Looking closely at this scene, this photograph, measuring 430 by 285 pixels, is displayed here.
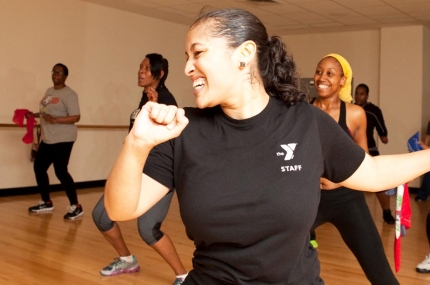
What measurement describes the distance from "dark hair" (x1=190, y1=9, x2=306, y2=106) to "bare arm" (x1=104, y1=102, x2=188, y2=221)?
0.98 feet

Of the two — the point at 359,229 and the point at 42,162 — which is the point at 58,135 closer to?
the point at 42,162

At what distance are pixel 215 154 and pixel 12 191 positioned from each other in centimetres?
672

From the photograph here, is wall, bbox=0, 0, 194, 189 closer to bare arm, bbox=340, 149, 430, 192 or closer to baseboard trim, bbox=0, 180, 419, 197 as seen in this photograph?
baseboard trim, bbox=0, 180, 419, 197

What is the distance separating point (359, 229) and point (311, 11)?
20.3 ft

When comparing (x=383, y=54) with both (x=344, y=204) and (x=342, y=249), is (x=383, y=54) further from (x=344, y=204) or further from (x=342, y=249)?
(x=344, y=204)

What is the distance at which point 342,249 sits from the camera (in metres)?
5.16

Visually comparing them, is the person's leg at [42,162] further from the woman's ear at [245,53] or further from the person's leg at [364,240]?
the woman's ear at [245,53]

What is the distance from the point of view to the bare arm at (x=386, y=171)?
1.67 metres

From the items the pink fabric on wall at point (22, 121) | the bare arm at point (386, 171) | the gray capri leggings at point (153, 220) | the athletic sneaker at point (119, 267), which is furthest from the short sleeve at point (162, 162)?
the pink fabric on wall at point (22, 121)

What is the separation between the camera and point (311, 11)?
850 cm

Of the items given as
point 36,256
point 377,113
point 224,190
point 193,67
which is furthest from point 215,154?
point 377,113

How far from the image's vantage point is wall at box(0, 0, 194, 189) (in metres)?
7.46

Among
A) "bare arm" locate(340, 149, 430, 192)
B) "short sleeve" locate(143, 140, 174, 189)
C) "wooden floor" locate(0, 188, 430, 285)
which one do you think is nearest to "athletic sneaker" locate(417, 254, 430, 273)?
"wooden floor" locate(0, 188, 430, 285)

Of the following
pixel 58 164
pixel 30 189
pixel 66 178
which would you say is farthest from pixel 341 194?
pixel 30 189
